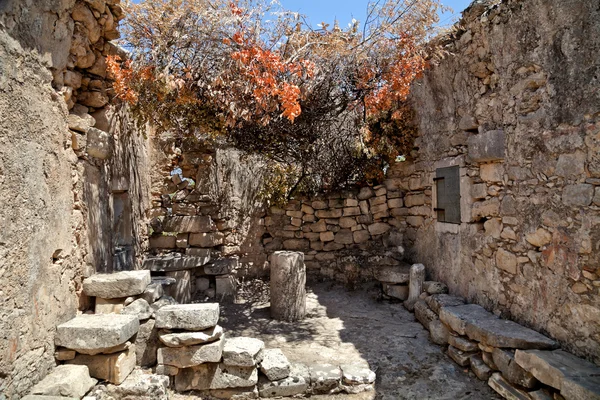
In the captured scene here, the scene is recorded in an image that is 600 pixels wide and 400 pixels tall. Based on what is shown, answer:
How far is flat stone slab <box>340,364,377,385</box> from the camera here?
3980 millimetres

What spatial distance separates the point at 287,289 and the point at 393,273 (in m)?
1.84

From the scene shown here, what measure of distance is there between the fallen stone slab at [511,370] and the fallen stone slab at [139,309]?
3.48m

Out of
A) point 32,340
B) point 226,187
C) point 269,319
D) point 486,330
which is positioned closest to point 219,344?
point 32,340

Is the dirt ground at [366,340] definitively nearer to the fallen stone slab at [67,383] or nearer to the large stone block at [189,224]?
the large stone block at [189,224]

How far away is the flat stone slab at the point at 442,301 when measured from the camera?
5.10 m

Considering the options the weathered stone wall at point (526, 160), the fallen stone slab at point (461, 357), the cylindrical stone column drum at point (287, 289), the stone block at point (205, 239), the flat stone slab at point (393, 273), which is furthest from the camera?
the stone block at point (205, 239)

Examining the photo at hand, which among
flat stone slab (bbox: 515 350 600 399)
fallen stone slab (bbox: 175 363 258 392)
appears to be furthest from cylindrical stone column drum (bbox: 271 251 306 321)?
flat stone slab (bbox: 515 350 600 399)

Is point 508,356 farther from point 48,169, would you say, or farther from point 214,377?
point 48,169

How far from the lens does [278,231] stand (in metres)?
7.67

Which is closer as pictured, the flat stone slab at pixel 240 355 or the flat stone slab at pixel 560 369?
the flat stone slab at pixel 560 369

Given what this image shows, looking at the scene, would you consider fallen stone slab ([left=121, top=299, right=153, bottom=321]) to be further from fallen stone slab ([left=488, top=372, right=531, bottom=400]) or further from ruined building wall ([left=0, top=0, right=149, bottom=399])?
fallen stone slab ([left=488, top=372, right=531, bottom=400])

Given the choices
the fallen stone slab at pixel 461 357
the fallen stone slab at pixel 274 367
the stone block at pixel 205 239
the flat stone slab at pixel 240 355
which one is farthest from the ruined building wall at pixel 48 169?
the fallen stone slab at pixel 461 357

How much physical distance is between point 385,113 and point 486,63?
2218 mm

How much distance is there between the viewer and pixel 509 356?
375cm
